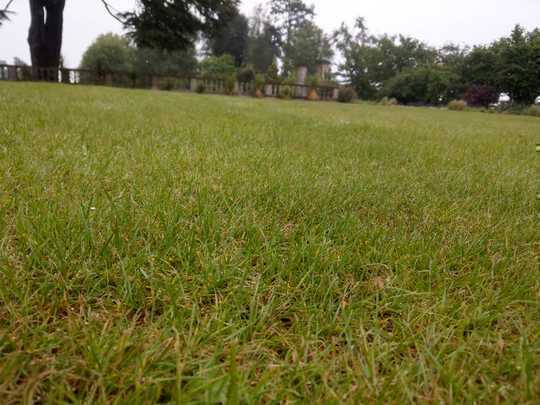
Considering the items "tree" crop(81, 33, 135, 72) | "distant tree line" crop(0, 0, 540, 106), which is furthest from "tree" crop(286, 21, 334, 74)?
"tree" crop(81, 33, 135, 72)

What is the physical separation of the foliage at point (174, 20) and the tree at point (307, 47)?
27.8m

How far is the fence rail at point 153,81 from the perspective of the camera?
61.5ft

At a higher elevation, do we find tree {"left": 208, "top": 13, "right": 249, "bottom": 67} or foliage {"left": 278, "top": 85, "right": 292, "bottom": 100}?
tree {"left": 208, "top": 13, "right": 249, "bottom": 67}

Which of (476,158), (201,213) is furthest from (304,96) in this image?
(201,213)

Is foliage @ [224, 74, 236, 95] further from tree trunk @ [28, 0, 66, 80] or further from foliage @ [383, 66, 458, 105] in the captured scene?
foliage @ [383, 66, 458, 105]

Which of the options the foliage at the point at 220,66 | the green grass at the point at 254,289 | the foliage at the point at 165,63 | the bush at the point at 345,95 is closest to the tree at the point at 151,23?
the bush at the point at 345,95

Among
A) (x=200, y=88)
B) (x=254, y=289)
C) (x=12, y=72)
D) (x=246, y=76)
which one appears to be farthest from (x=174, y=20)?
(x=254, y=289)

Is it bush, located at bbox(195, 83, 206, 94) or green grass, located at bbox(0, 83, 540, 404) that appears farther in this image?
bush, located at bbox(195, 83, 206, 94)

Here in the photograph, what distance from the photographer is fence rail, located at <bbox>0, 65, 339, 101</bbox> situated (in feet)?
61.5

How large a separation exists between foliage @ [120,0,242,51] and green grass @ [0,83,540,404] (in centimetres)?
1937

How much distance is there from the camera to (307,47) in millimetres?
44188

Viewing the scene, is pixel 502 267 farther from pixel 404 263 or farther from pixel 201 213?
pixel 201 213


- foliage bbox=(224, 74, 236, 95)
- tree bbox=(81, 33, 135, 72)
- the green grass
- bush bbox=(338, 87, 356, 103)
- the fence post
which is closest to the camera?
the green grass

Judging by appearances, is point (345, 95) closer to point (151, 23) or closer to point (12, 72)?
point (151, 23)
